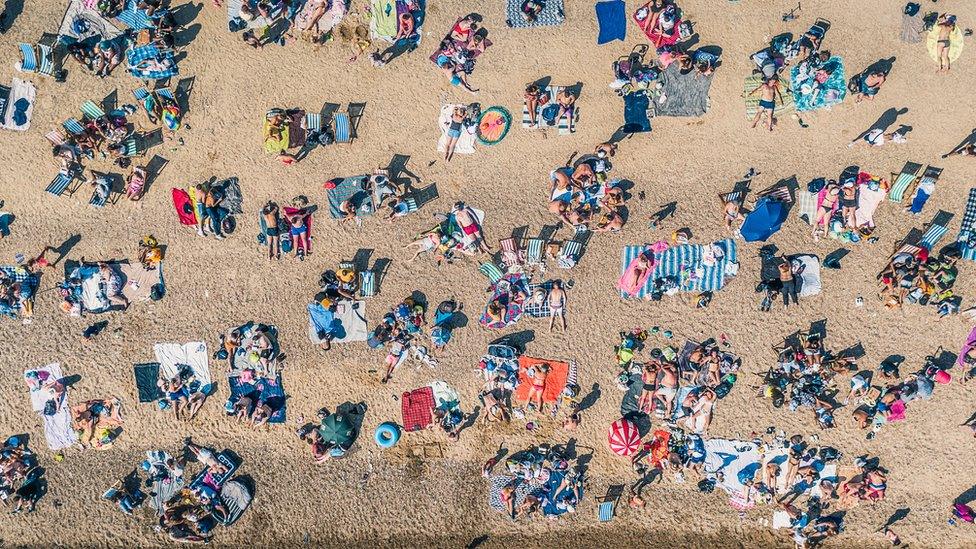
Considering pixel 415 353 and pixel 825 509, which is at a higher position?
pixel 415 353

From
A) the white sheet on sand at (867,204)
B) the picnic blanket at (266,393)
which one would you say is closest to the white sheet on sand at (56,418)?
the picnic blanket at (266,393)

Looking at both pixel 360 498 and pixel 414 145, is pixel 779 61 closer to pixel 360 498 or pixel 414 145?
pixel 414 145

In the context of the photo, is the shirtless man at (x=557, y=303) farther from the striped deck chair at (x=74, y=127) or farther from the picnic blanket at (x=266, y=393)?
the striped deck chair at (x=74, y=127)

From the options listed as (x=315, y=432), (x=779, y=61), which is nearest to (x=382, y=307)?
(x=315, y=432)

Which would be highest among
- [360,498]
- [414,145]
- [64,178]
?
[414,145]

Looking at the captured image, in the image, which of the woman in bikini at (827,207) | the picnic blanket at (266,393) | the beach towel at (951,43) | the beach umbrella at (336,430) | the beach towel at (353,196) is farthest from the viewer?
the picnic blanket at (266,393)

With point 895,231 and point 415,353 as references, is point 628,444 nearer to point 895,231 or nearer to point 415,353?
point 415,353

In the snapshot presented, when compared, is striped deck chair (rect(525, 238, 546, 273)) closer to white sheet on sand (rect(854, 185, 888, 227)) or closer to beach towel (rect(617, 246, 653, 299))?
beach towel (rect(617, 246, 653, 299))
